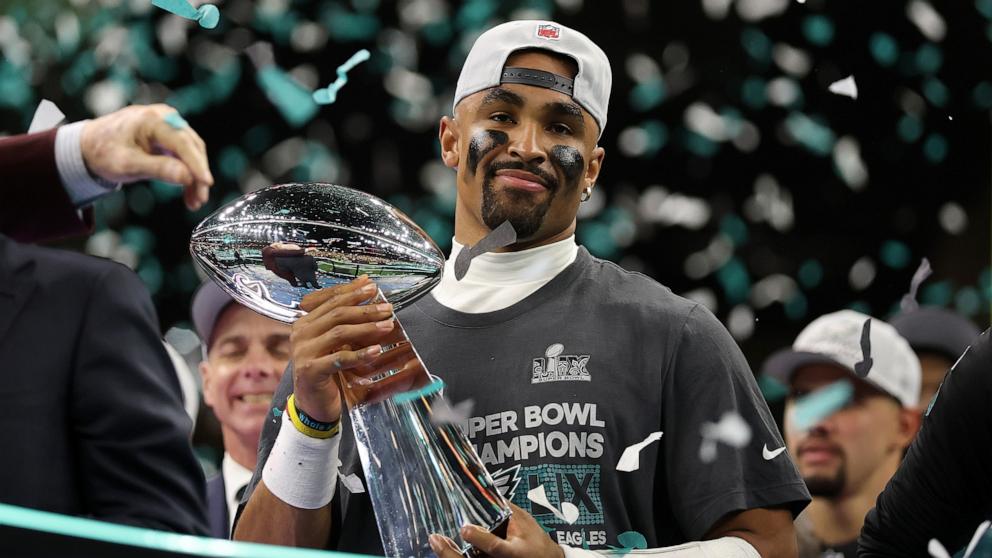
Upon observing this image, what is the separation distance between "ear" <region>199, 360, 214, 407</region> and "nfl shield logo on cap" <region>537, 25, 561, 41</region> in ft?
4.77

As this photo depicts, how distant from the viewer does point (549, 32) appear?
203cm

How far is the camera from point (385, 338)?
5.21ft

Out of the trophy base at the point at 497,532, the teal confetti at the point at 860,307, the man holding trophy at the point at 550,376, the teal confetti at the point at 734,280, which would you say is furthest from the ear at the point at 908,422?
the trophy base at the point at 497,532

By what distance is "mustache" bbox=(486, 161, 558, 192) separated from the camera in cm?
195

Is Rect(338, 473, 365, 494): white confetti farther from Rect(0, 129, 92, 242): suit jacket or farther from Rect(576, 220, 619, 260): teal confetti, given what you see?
Rect(576, 220, 619, 260): teal confetti

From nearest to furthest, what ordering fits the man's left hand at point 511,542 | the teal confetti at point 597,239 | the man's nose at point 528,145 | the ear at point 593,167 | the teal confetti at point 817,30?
the man's left hand at point 511,542
the man's nose at point 528,145
the ear at point 593,167
the teal confetti at point 597,239
the teal confetti at point 817,30

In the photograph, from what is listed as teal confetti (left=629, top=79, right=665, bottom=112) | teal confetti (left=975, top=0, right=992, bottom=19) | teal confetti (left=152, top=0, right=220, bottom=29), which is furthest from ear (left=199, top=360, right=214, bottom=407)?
teal confetti (left=975, top=0, right=992, bottom=19)

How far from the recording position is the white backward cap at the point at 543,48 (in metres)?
2.00

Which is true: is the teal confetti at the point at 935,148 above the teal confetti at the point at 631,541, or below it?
above

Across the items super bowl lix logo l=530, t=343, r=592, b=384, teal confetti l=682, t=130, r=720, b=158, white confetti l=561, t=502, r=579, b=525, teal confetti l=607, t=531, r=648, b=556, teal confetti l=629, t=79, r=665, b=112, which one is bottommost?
teal confetti l=607, t=531, r=648, b=556

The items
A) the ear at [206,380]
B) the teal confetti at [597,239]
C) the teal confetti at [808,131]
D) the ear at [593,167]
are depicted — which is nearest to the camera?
the ear at [593,167]

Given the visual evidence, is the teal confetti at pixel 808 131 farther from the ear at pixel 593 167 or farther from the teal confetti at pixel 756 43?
the ear at pixel 593 167

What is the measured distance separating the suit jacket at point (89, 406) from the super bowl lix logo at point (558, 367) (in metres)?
0.51

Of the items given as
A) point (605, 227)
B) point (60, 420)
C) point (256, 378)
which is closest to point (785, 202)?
point (605, 227)
